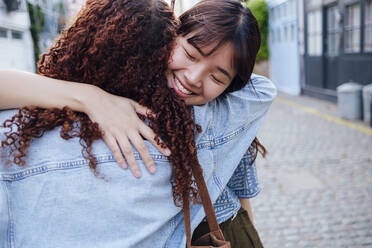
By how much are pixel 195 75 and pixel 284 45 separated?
14.8 meters

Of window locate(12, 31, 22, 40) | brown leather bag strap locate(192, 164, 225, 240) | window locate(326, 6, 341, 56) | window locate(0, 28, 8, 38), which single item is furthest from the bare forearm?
window locate(12, 31, 22, 40)

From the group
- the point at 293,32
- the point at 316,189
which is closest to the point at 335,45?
the point at 293,32

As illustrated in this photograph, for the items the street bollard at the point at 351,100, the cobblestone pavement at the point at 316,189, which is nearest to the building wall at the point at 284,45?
the street bollard at the point at 351,100

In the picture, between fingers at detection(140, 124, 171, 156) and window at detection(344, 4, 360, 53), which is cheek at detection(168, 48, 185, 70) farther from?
window at detection(344, 4, 360, 53)

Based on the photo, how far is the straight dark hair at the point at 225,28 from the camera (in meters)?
1.25

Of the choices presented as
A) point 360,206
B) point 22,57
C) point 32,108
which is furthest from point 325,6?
point 32,108

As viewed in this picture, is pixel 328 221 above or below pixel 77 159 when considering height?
below

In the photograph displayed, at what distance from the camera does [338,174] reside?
5.22 metres

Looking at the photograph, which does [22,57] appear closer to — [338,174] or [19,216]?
[338,174]

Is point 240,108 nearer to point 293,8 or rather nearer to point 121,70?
point 121,70

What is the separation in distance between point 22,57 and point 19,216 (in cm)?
1189

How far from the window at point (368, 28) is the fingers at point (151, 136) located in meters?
8.93

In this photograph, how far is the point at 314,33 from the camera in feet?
39.7

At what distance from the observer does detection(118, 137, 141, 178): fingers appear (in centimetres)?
103
